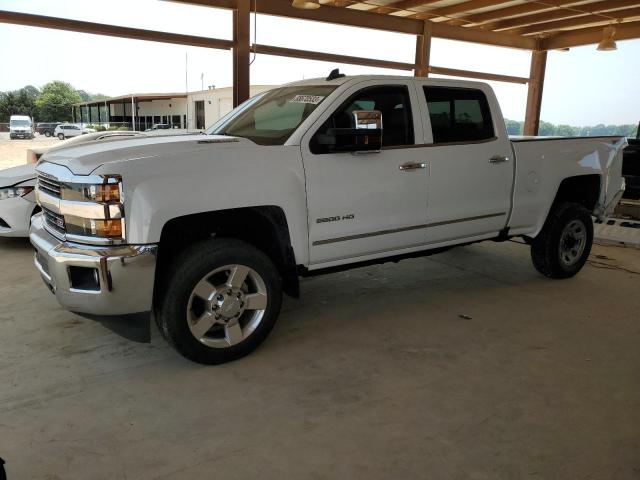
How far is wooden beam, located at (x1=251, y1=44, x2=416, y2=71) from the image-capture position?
9.65 metres

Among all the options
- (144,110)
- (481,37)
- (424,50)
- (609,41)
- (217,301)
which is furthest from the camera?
(144,110)

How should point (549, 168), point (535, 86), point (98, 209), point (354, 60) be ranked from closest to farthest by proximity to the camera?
point (98, 209), point (549, 168), point (354, 60), point (535, 86)

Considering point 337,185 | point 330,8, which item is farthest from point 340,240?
point 330,8

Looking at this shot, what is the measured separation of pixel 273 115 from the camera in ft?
13.4

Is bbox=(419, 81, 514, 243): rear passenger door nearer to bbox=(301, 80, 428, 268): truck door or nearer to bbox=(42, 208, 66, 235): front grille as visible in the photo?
bbox=(301, 80, 428, 268): truck door

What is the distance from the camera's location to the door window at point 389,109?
379cm

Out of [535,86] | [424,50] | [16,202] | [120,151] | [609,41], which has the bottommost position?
[16,202]

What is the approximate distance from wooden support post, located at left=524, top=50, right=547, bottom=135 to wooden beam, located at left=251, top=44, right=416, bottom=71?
4495 millimetres

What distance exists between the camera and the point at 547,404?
292 centimetres

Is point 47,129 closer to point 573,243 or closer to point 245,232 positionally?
point 245,232

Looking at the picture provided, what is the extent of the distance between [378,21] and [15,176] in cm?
805

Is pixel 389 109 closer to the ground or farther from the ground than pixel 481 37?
closer to the ground

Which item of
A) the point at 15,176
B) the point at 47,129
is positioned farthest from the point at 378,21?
the point at 47,129

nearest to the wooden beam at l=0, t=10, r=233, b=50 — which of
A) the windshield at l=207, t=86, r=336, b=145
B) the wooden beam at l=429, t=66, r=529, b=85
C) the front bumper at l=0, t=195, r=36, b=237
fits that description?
the front bumper at l=0, t=195, r=36, b=237
